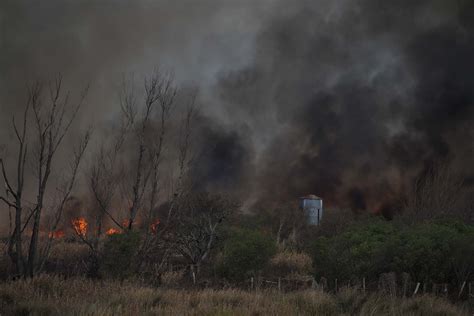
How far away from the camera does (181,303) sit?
11.2 m

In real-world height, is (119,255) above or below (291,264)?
above

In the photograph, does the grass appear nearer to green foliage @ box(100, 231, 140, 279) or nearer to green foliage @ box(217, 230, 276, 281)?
green foliage @ box(100, 231, 140, 279)

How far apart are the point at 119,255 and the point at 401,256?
37.3 ft

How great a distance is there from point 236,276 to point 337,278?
4.56m

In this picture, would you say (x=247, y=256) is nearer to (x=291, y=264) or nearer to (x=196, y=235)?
(x=196, y=235)

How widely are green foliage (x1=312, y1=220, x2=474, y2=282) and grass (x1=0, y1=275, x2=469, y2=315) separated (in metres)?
5.52

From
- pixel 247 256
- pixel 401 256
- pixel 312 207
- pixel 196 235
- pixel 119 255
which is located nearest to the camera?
pixel 119 255

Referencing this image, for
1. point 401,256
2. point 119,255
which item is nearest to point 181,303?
point 119,255

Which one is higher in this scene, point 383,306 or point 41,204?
point 41,204

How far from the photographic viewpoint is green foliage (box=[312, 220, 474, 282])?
19266 millimetres

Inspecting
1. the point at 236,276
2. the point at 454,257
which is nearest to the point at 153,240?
the point at 236,276

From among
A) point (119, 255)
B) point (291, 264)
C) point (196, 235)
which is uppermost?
point (196, 235)

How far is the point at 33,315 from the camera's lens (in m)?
9.12

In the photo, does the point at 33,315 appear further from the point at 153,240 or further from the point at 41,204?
the point at 153,240
